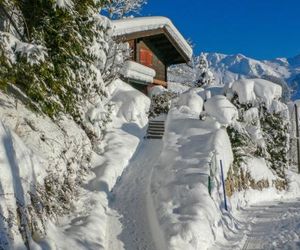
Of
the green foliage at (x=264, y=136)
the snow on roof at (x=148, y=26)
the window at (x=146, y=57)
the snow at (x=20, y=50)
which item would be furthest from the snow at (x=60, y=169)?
the window at (x=146, y=57)

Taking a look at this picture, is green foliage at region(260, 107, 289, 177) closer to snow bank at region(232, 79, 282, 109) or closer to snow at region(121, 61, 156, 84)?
snow bank at region(232, 79, 282, 109)

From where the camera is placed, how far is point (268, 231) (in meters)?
10.1

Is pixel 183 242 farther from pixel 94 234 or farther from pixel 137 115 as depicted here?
pixel 137 115

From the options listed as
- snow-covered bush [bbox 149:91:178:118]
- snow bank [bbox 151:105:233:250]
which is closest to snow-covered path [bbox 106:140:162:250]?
snow bank [bbox 151:105:233:250]

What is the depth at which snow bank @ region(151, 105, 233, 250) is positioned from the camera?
28.7 feet

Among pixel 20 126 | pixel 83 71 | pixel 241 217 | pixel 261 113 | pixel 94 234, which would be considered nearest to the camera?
pixel 94 234

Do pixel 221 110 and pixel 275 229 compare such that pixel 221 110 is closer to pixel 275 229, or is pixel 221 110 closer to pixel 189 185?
pixel 189 185

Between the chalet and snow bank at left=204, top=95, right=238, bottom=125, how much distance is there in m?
5.69

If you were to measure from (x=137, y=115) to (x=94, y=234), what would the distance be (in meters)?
11.8

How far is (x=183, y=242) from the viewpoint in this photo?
8.38 m

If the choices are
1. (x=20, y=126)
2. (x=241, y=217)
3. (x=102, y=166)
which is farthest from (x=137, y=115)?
(x=20, y=126)

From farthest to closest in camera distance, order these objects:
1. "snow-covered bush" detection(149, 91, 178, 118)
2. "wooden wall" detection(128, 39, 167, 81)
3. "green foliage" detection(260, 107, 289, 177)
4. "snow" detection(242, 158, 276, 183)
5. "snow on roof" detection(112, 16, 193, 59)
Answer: "wooden wall" detection(128, 39, 167, 81)
"green foliage" detection(260, 107, 289, 177)
"snow-covered bush" detection(149, 91, 178, 118)
"snow on roof" detection(112, 16, 193, 59)
"snow" detection(242, 158, 276, 183)

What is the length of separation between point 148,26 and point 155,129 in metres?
8.16

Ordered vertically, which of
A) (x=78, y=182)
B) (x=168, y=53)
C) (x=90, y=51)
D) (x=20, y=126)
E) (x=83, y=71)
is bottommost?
(x=78, y=182)
